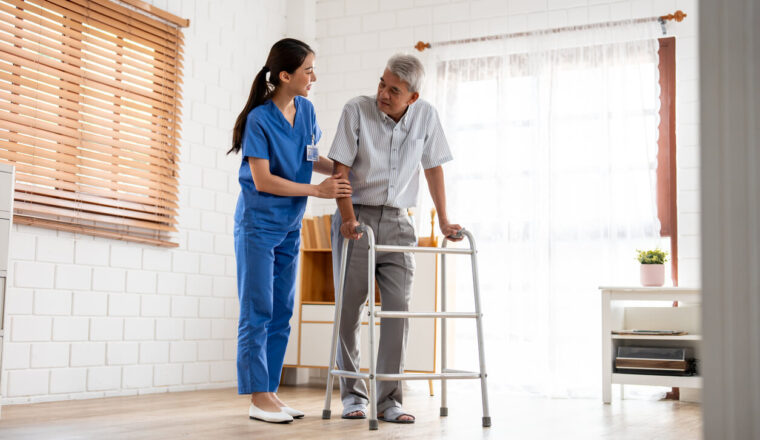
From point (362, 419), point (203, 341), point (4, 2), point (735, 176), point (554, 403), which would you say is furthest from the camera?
point (203, 341)

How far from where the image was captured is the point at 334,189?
2.74 m

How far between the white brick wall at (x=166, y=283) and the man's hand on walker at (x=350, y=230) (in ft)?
4.98

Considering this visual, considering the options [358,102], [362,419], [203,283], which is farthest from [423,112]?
[203,283]

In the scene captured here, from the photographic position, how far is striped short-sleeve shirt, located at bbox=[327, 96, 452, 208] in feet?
9.34

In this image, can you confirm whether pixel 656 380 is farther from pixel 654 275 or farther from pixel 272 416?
pixel 272 416

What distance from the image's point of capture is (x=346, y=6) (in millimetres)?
5387

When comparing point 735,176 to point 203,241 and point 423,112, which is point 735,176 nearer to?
point 423,112

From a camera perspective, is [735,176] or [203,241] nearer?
[735,176]

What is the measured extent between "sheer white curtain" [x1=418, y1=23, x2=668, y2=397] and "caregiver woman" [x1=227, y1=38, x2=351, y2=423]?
200cm

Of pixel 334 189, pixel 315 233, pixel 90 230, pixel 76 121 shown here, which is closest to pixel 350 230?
pixel 334 189

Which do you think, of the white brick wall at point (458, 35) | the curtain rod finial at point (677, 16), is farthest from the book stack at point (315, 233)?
the curtain rod finial at point (677, 16)

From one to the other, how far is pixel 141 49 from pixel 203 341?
1.69m

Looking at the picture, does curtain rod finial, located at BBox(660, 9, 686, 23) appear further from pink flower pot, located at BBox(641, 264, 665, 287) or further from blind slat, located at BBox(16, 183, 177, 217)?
blind slat, located at BBox(16, 183, 177, 217)

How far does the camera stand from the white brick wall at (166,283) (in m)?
3.51
